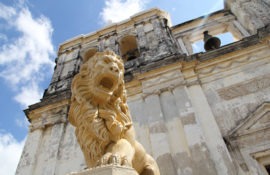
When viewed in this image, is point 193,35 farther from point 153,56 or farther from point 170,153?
point 170,153

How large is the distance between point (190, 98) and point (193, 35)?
4.47 metres

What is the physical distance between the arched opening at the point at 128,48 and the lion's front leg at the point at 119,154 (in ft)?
27.2

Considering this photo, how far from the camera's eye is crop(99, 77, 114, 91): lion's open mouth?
262 centimetres

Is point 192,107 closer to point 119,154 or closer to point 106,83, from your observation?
point 106,83

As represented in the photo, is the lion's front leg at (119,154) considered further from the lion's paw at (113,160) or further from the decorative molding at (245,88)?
the decorative molding at (245,88)

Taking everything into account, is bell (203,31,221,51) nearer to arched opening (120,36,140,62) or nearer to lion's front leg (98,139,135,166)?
arched opening (120,36,140,62)

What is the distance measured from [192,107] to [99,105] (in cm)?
376

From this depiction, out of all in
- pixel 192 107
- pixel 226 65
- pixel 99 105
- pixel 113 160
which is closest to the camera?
pixel 113 160

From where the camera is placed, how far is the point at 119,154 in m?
2.13

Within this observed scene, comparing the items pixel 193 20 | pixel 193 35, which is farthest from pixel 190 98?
pixel 193 20

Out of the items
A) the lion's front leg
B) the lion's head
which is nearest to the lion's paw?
the lion's front leg

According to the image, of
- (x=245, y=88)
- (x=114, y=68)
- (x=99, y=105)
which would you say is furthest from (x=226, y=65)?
(x=99, y=105)

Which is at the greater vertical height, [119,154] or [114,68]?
[114,68]

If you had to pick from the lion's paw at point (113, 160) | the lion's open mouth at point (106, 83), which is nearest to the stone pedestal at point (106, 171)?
the lion's paw at point (113, 160)
